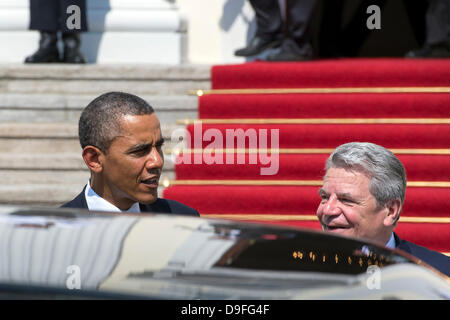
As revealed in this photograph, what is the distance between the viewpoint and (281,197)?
4.59 metres

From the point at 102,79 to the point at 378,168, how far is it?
11.7ft

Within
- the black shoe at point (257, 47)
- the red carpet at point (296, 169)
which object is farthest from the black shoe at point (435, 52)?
the red carpet at point (296, 169)

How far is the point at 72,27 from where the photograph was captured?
5770mm

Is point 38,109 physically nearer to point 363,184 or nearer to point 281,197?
point 281,197

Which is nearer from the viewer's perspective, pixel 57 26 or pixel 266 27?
pixel 57 26

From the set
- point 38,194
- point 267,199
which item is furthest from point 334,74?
point 38,194

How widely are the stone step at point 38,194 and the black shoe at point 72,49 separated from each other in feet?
4.71

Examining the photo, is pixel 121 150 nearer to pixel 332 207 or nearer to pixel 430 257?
pixel 332 207

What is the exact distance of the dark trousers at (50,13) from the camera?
5.67 meters

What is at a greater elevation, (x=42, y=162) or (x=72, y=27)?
(x=72, y=27)

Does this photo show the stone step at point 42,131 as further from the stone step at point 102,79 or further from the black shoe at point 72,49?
the black shoe at point 72,49

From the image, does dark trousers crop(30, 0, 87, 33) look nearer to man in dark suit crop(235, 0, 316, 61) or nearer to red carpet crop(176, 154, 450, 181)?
man in dark suit crop(235, 0, 316, 61)

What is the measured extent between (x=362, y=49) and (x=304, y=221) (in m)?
3.24

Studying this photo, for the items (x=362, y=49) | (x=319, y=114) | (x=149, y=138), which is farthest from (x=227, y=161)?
(x=362, y=49)
